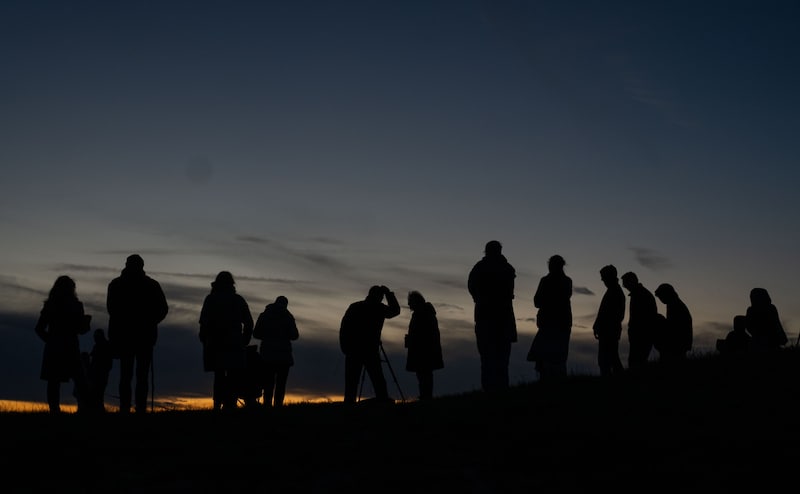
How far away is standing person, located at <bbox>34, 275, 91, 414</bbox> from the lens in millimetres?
13203

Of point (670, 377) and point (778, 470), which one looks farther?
point (670, 377)

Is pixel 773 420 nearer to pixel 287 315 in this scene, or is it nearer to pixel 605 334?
pixel 605 334

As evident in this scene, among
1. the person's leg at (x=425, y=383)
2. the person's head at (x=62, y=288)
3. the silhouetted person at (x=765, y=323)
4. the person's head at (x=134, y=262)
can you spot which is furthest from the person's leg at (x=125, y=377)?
the silhouetted person at (x=765, y=323)

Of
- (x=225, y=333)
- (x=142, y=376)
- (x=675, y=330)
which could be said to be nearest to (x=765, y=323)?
(x=675, y=330)

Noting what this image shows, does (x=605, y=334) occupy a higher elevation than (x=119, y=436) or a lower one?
higher

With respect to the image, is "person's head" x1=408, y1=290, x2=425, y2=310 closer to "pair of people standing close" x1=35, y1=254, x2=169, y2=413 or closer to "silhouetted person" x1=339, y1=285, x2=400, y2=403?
"silhouetted person" x1=339, y1=285, x2=400, y2=403

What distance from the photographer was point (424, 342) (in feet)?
54.0

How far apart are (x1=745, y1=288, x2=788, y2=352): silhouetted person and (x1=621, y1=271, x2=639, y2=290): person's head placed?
276 centimetres

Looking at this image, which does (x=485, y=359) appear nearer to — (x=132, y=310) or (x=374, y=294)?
(x=374, y=294)

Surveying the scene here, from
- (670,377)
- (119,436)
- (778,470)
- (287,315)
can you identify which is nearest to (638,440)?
(778,470)

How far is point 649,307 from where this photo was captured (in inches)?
607

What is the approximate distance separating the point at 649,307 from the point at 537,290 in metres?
2.25

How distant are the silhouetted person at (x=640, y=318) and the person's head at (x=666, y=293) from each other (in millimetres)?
220

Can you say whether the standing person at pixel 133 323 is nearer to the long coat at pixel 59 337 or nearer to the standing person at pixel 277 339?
the long coat at pixel 59 337
